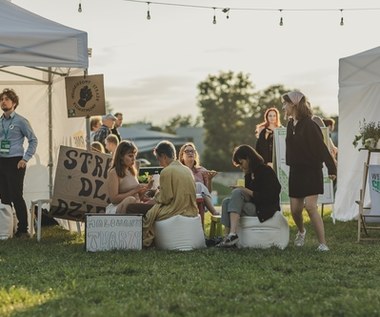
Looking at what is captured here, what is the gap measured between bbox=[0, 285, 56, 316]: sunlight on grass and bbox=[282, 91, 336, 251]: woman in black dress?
8.98 feet

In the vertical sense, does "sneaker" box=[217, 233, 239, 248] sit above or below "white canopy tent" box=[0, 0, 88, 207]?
below

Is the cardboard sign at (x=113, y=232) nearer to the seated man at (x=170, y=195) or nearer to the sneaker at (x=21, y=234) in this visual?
the seated man at (x=170, y=195)

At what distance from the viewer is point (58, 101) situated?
965 cm

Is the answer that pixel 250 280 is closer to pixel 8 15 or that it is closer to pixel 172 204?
pixel 172 204

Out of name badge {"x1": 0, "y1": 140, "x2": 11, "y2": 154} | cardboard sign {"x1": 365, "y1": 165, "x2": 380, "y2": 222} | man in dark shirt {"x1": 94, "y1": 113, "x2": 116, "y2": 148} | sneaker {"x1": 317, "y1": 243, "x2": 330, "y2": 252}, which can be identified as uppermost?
man in dark shirt {"x1": 94, "y1": 113, "x2": 116, "y2": 148}

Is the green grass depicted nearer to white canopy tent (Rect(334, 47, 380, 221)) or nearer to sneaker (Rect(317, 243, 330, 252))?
sneaker (Rect(317, 243, 330, 252))

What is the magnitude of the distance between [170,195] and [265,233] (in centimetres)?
88

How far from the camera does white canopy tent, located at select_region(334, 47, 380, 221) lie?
9.86 meters

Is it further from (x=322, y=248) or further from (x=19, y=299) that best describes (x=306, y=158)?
(x=19, y=299)

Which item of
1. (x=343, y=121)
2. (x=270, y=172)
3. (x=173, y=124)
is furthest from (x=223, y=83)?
(x=270, y=172)

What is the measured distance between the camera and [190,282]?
5.23m

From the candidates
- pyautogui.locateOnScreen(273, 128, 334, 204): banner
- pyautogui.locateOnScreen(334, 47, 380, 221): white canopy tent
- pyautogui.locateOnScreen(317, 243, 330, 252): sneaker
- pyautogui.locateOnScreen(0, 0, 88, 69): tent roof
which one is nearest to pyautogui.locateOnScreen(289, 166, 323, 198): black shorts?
pyautogui.locateOnScreen(317, 243, 330, 252): sneaker

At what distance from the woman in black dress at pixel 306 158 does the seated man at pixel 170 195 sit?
883 millimetres

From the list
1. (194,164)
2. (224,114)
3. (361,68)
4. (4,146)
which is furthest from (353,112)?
(224,114)
